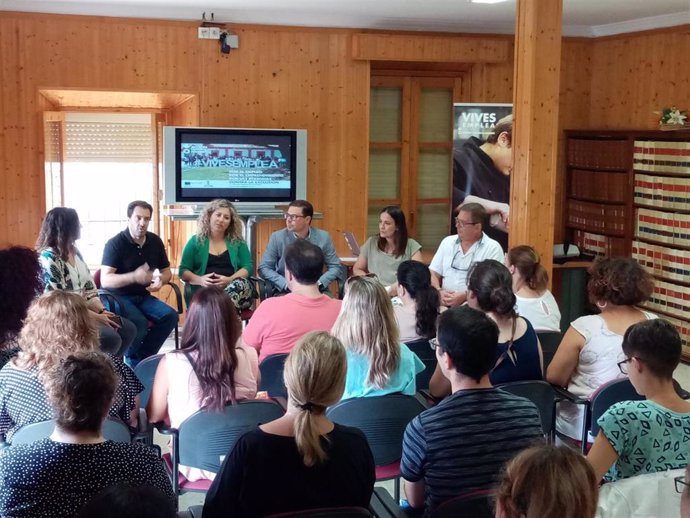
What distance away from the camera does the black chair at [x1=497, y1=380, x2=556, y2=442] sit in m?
3.40

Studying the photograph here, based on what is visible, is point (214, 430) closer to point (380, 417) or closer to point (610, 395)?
point (380, 417)

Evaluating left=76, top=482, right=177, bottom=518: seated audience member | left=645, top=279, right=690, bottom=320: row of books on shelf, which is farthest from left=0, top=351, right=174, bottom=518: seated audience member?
left=645, top=279, right=690, bottom=320: row of books on shelf

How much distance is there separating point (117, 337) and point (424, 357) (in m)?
1.94

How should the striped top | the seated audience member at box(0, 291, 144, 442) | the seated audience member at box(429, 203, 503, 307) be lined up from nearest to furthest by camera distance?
1. the striped top
2. the seated audience member at box(0, 291, 144, 442)
3. the seated audience member at box(429, 203, 503, 307)

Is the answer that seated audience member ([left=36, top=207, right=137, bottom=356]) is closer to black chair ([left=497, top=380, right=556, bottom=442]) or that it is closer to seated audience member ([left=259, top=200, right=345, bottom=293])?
seated audience member ([left=259, top=200, right=345, bottom=293])

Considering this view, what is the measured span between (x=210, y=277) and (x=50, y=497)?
359 centimetres

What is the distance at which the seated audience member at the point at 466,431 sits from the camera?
2.48m

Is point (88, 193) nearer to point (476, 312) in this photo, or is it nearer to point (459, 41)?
point (459, 41)

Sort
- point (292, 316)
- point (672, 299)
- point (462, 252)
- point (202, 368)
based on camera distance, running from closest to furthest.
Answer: point (202, 368) → point (292, 316) → point (462, 252) → point (672, 299)

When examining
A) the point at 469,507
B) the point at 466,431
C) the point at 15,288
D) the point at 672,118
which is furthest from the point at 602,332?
the point at 672,118

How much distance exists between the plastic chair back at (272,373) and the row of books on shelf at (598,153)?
527 centimetres

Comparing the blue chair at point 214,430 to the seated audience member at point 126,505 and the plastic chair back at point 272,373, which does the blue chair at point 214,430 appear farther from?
the seated audience member at point 126,505

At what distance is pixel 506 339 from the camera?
11.7 ft

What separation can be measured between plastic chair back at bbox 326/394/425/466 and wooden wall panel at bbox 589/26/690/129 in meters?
5.75
